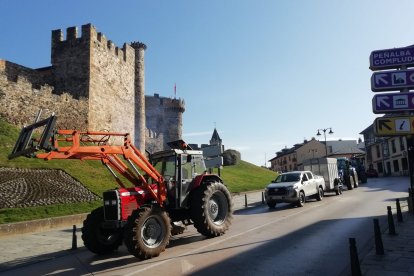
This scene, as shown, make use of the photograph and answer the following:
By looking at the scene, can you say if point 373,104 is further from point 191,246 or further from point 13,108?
point 13,108

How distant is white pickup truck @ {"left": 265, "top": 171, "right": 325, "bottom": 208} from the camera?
59.4ft

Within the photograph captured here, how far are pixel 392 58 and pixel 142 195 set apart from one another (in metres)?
8.42

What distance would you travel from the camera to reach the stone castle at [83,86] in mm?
26125

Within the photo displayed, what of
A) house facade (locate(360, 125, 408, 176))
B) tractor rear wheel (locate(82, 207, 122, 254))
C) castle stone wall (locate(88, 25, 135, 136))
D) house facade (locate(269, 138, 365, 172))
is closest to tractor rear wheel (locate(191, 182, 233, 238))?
tractor rear wheel (locate(82, 207, 122, 254))

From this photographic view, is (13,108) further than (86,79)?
No

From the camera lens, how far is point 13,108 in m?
25.1

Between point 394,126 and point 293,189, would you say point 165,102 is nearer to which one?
point 293,189

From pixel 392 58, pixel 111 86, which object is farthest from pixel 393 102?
pixel 111 86

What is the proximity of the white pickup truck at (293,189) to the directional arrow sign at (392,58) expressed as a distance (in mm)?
8685

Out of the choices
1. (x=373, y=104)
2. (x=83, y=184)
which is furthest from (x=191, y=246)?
(x=83, y=184)

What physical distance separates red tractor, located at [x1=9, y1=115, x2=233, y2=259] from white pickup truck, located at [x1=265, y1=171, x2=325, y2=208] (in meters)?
7.47

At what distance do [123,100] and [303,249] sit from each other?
31.7 m

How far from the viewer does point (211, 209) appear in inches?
430

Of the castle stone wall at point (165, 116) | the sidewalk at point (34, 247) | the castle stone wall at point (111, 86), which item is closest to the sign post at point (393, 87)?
the sidewalk at point (34, 247)
